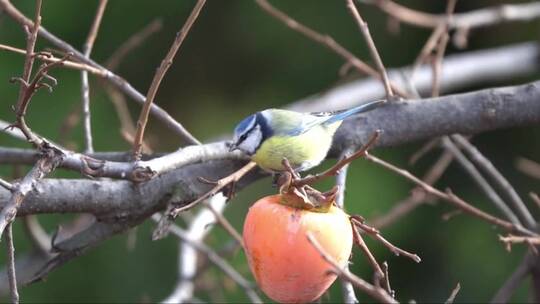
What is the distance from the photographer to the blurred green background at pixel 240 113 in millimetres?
2516

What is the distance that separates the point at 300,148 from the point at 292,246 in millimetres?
785

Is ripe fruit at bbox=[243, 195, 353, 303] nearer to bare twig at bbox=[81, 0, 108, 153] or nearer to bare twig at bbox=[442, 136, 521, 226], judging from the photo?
bare twig at bbox=[81, 0, 108, 153]

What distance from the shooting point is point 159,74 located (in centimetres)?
102

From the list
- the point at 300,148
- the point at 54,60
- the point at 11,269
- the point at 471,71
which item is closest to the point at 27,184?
the point at 11,269

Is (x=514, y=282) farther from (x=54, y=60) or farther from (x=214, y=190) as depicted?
(x=54, y=60)

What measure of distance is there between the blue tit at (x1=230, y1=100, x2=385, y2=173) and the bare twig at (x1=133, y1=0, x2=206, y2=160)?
0.85 ft

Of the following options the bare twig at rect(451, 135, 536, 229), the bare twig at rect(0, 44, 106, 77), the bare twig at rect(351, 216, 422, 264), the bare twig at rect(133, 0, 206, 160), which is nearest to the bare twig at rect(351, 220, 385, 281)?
the bare twig at rect(351, 216, 422, 264)

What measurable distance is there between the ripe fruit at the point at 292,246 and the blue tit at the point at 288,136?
46 centimetres

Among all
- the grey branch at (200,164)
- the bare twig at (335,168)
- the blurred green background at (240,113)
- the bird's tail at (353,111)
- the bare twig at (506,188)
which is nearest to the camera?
the bare twig at (335,168)

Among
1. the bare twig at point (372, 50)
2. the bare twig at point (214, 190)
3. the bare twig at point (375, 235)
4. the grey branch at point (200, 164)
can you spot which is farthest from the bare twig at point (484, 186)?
the bare twig at point (375, 235)

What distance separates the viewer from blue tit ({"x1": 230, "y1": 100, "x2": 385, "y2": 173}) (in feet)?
4.87

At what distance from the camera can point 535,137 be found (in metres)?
2.79

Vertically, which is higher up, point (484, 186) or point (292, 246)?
point (292, 246)

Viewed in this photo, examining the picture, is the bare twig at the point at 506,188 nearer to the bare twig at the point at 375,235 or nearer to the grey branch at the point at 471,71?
the bare twig at the point at 375,235
